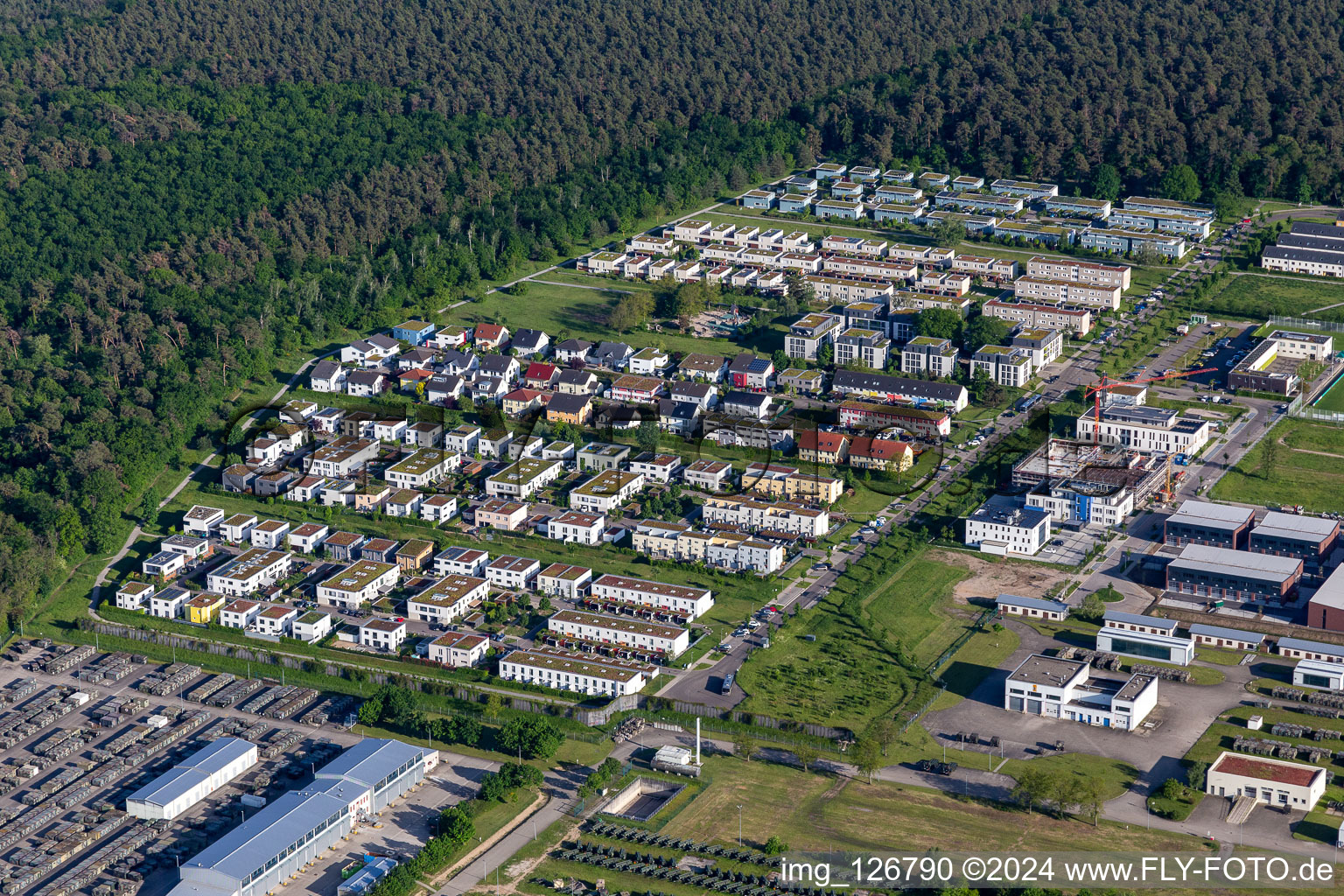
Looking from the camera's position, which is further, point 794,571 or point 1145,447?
point 1145,447

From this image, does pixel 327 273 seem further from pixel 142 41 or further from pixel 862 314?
pixel 142 41

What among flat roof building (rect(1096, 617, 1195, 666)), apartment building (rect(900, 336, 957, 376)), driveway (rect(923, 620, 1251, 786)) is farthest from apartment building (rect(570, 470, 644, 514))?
flat roof building (rect(1096, 617, 1195, 666))

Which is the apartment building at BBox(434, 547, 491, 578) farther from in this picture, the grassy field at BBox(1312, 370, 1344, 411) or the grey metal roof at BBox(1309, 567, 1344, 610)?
the grassy field at BBox(1312, 370, 1344, 411)

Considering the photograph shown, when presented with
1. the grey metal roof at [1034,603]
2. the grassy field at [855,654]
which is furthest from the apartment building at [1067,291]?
the grey metal roof at [1034,603]

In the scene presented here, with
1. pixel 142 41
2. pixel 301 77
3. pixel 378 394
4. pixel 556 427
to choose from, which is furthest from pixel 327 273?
pixel 142 41

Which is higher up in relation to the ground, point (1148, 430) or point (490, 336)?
point (490, 336)

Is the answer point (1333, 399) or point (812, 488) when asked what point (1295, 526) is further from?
point (812, 488)

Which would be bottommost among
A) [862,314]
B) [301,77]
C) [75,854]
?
[75,854]

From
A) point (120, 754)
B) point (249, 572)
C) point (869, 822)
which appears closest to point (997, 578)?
point (869, 822)
